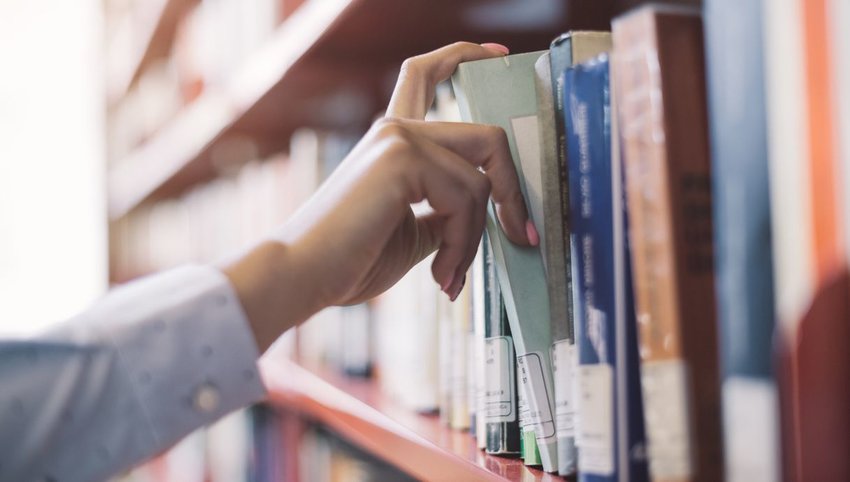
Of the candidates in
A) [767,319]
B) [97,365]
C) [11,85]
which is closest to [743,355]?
[767,319]

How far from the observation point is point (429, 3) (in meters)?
0.79

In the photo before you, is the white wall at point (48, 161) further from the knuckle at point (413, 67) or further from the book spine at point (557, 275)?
the book spine at point (557, 275)

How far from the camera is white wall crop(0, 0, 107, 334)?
11.1 ft

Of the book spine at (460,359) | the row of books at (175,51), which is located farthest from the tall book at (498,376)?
the row of books at (175,51)

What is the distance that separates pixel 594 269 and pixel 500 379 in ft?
0.64

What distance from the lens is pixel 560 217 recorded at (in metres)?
0.58

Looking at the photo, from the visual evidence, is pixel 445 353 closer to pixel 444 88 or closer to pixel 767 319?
pixel 444 88

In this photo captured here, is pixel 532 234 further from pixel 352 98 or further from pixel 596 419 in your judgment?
pixel 352 98

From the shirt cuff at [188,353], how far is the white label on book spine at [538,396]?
0.64 ft

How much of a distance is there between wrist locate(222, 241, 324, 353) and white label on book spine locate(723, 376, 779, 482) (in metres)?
0.29

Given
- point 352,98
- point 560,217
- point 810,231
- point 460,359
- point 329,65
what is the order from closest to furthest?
point 810,231 < point 560,217 < point 460,359 < point 329,65 < point 352,98

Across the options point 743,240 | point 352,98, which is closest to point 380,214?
point 743,240

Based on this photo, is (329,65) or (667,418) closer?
(667,418)

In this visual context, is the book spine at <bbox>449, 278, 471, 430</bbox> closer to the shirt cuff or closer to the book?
the book
